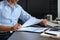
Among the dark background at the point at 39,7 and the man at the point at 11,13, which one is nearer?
the man at the point at 11,13

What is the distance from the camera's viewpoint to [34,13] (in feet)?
8.83

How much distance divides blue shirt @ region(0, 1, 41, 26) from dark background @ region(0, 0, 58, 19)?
0.09 m

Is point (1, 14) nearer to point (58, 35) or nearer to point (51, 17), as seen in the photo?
point (51, 17)

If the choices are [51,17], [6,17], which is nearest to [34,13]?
[51,17]

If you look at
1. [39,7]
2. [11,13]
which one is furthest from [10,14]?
[39,7]

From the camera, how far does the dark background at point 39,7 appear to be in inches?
102

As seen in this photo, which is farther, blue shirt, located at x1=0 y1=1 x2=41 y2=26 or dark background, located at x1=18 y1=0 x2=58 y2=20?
dark background, located at x1=18 y1=0 x2=58 y2=20

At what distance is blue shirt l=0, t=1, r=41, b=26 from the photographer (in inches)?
96.3

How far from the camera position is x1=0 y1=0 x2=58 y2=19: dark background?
8.52 feet

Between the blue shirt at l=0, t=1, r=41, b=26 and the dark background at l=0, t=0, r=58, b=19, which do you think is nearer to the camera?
the blue shirt at l=0, t=1, r=41, b=26

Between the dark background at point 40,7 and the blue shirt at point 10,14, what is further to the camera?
the dark background at point 40,7

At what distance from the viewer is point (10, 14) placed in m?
2.51

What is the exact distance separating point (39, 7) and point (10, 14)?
0.44 meters

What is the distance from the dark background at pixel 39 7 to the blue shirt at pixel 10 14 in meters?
0.09
